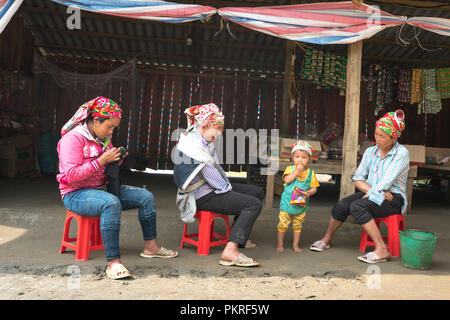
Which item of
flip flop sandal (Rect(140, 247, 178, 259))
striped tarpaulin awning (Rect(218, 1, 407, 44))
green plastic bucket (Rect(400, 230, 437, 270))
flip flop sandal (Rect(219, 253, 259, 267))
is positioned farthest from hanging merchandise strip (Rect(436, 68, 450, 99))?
flip flop sandal (Rect(140, 247, 178, 259))

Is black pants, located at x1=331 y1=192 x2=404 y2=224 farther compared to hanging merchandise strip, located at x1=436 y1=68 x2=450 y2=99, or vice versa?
hanging merchandise strip, located at x1=436 y1=68 x2=450 y2=99

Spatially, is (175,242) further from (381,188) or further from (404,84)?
(404,84)

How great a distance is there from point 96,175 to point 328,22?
9.88 ft

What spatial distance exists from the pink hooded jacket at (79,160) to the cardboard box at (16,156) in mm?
4471

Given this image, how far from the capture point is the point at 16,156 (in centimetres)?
678

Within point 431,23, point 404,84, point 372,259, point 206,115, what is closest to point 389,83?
point 404,84

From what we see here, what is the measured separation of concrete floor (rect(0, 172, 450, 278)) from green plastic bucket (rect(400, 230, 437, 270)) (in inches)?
2.5

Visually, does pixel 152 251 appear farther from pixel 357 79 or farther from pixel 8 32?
pixel 8 32

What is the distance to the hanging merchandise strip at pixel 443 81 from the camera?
7.68 metres

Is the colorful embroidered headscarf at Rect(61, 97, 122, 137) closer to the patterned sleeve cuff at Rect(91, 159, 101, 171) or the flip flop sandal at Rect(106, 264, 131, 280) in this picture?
the patterned sleeve cuff at Rect(91, 159, 101, 171)

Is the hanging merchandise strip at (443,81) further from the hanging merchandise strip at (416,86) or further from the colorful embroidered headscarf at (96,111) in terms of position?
the colorful embroidered headscarf at (96,111)

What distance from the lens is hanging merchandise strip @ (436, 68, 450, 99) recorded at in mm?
7676

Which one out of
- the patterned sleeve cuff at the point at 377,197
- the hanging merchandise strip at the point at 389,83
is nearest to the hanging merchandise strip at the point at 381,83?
the hanging merchandise strip at the point at 389,83
